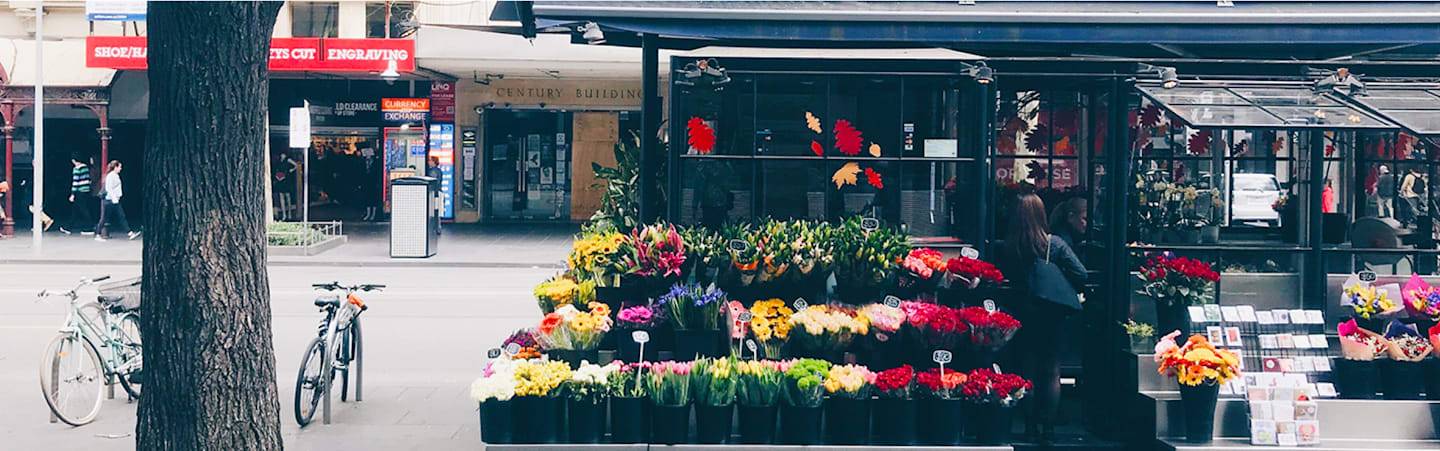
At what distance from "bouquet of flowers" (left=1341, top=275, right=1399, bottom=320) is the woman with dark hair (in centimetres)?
150

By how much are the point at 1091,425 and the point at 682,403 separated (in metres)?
2.85

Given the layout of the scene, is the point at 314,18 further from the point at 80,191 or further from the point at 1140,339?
the point at 1140,339

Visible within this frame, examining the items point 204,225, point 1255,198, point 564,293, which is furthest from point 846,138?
point 204,225

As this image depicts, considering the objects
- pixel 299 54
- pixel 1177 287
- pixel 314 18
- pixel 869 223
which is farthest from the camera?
pixel 314 18

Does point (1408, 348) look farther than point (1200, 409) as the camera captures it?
Yes

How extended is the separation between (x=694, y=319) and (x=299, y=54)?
1869cm

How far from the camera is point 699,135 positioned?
303 inches

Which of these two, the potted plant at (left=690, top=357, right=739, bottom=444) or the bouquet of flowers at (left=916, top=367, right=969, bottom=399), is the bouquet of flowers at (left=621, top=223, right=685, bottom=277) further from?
the bouquet of flowers at (left=916, top=367, right=969, bottom=399)

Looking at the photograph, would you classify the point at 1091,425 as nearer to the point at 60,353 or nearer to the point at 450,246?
the point at 60,353

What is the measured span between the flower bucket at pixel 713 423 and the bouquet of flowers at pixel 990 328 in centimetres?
137

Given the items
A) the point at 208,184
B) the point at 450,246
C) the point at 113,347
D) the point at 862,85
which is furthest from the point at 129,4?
the point at 208,184

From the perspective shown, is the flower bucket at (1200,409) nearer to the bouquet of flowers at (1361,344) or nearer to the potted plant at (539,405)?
the bouquet of flowers at (1361,344)

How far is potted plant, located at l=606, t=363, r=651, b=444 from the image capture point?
6367 millimetres

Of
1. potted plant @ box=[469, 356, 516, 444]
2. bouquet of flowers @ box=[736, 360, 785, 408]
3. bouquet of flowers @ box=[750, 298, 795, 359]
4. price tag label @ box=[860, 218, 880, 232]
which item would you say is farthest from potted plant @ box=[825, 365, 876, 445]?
potted plant @ box=[469, 356, 516, 444]
